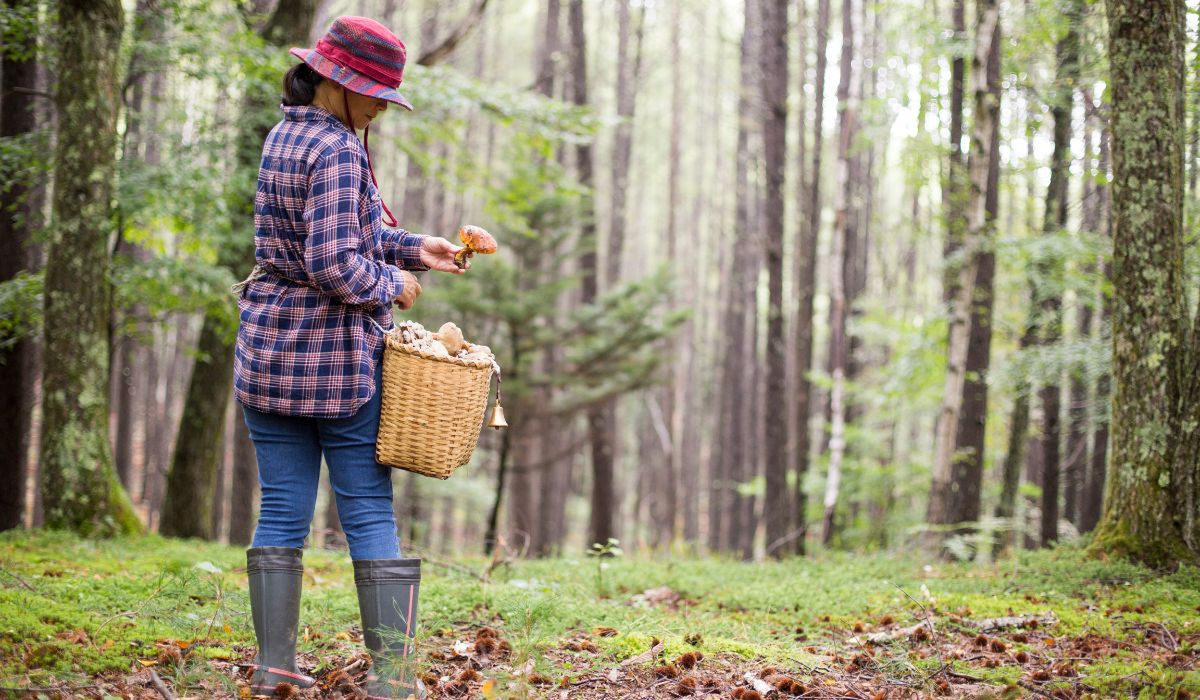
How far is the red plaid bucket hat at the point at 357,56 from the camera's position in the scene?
2.98 m

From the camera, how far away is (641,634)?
3900 mm

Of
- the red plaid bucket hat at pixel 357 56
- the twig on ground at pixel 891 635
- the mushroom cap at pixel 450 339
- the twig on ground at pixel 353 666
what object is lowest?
the twig on ground at pixel 353 666

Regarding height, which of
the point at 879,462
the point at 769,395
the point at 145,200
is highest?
the point at 145,200

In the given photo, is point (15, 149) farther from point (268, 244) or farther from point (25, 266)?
point (268, 244)

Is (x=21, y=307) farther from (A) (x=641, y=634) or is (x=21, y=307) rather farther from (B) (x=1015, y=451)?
(B) (x=1015, y=451)

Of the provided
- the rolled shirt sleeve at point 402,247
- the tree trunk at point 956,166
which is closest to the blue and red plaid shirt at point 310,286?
the rolled shirt sleeve at point 402,247

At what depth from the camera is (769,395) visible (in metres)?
12.8

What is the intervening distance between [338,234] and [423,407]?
627mm

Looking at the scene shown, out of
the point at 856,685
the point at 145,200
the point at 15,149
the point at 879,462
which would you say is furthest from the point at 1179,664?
the point at 879,462

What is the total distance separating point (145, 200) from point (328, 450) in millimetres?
5243

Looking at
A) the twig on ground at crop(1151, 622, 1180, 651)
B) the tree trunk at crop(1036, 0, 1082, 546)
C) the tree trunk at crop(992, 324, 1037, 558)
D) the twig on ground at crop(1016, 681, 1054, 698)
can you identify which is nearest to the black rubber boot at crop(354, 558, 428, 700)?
the twig on ground at crop(1016, 681, 1054, 698)

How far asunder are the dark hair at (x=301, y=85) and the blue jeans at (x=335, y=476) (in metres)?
0.97

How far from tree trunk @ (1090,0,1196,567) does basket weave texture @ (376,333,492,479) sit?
3.80 meters

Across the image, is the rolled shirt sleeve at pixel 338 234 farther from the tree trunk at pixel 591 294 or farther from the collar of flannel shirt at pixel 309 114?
the tree trunk at pixel 591 294
